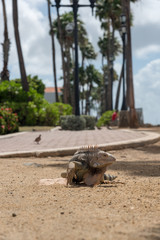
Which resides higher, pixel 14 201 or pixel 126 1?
pixel 126 1

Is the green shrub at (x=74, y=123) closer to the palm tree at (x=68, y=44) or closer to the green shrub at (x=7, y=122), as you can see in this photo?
the green shrub at (x=7, y=122)

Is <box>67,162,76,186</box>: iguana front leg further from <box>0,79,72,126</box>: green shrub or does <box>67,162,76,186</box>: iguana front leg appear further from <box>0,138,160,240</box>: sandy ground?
<box>0,79,72,126</box>: green shrub

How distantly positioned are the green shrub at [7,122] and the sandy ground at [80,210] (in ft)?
35.2

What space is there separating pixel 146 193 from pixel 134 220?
3.43 ft

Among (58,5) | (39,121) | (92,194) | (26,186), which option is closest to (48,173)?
(26,186)

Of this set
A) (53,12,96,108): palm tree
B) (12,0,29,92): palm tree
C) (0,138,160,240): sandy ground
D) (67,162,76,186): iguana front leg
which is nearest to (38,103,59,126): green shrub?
(12,0,29,92): palm tree

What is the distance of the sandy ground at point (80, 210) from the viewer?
2.47 meters

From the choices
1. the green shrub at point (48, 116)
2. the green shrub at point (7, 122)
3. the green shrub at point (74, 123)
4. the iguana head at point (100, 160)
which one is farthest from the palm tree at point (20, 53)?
the iguana head at point (100, 160)

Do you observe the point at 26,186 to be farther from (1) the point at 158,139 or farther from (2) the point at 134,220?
(1) the point at 158,139

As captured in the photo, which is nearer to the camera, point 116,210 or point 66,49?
point 116,210

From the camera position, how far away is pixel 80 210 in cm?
307

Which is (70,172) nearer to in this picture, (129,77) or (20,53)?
(129,77)

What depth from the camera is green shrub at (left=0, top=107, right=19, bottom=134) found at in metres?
15.5

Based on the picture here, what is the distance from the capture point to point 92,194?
3.70m
